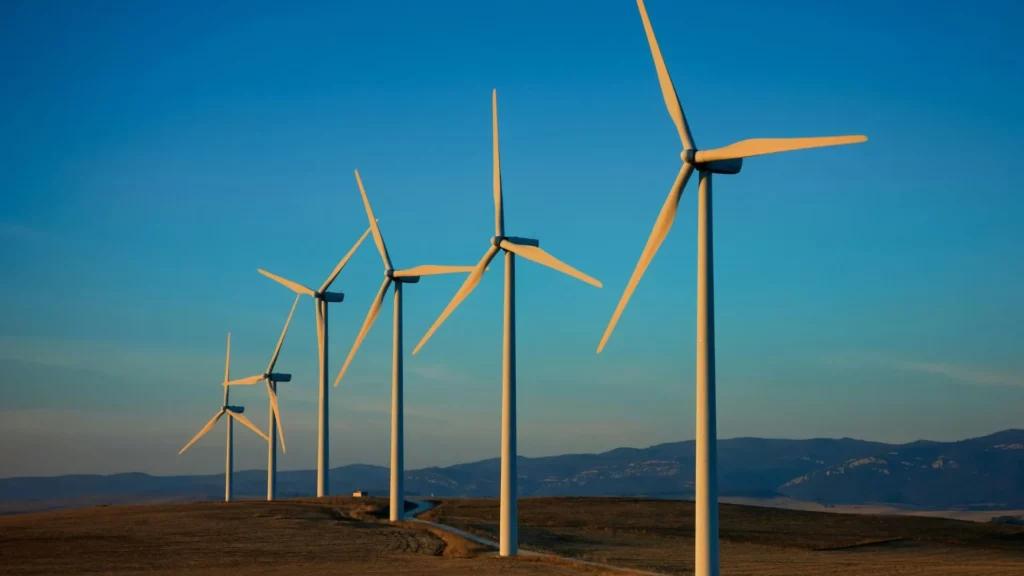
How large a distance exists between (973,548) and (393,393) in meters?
45.3

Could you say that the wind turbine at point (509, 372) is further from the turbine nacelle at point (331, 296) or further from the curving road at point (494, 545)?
the turbine nacelle at point (331, 296)

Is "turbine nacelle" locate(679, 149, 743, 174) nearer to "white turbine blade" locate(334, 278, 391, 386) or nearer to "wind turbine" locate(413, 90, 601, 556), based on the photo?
"wind turbine" locate(413, 90, 601, 556)

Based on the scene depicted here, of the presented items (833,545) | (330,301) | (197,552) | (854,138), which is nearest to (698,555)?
(854,138)

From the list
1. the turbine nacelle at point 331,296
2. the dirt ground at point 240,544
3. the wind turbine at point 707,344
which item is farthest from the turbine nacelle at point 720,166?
the turbine nacelle at point 331,296

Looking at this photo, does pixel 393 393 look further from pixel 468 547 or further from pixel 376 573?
pixel 376 573

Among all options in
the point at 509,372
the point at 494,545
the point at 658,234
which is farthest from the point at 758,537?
the point at 658,234

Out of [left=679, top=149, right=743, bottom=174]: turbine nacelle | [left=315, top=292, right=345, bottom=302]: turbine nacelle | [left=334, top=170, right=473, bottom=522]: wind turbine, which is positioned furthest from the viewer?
[left=315, top=292, right=345, bottom=302]: turbine nacelle

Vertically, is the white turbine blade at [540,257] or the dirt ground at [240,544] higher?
the white turbine blade at [540,257]

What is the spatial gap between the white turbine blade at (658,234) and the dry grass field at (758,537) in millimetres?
19468

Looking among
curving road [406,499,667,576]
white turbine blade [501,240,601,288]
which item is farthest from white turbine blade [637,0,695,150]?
curving road [406,499,667,576]

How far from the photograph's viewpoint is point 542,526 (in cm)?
9325

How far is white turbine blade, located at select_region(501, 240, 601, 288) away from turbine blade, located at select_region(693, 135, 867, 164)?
41.1 feet

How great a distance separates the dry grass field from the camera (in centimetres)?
6544

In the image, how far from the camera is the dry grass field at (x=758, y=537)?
65438 millimetres
